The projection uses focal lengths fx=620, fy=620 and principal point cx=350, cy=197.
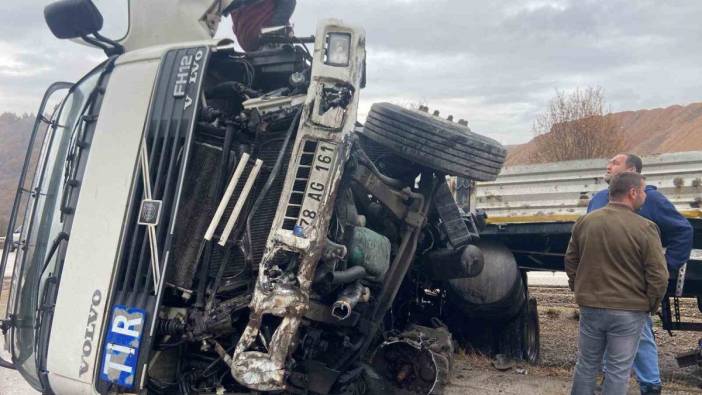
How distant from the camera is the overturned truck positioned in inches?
117

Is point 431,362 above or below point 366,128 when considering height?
below

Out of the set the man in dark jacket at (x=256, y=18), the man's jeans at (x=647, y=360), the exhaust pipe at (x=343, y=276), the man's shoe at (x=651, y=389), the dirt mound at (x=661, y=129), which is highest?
the dirt mound at (x=661, y=129)

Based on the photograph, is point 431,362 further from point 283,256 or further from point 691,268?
point 691,268

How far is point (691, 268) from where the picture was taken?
4.61 metres

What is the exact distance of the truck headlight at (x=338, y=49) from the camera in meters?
3.07

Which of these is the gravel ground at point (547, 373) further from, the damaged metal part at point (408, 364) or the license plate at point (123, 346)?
the license plate at point (123, 346)

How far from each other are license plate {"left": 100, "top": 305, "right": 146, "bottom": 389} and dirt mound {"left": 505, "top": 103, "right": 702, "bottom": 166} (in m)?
→ 34.8

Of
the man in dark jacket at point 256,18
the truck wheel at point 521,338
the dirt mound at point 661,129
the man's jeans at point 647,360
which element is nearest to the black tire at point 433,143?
the man in dark jacket at point 256,18

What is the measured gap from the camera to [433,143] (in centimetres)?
350

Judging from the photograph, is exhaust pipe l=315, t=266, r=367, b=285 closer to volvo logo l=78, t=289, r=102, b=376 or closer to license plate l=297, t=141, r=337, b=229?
license plate l=297, t=141, r=337, b=229

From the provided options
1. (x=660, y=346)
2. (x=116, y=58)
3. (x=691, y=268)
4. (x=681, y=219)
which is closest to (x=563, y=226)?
(x=691, y=268)

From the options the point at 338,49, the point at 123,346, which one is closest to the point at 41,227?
the point at 123,346

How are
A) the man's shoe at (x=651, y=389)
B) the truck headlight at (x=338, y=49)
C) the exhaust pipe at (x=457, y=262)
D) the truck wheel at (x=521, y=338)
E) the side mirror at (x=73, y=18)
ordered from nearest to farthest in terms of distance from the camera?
1. the truck headlight at (x=338, y=49)
2. the side mirror at (x=73, y=18)
3. the man's shoe at (x=651, y=389)
4. the exhaust pipe at (x=457, y=262)
5. the truck wheel at (x=521, y=338)

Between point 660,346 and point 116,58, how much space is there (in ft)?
17.2
